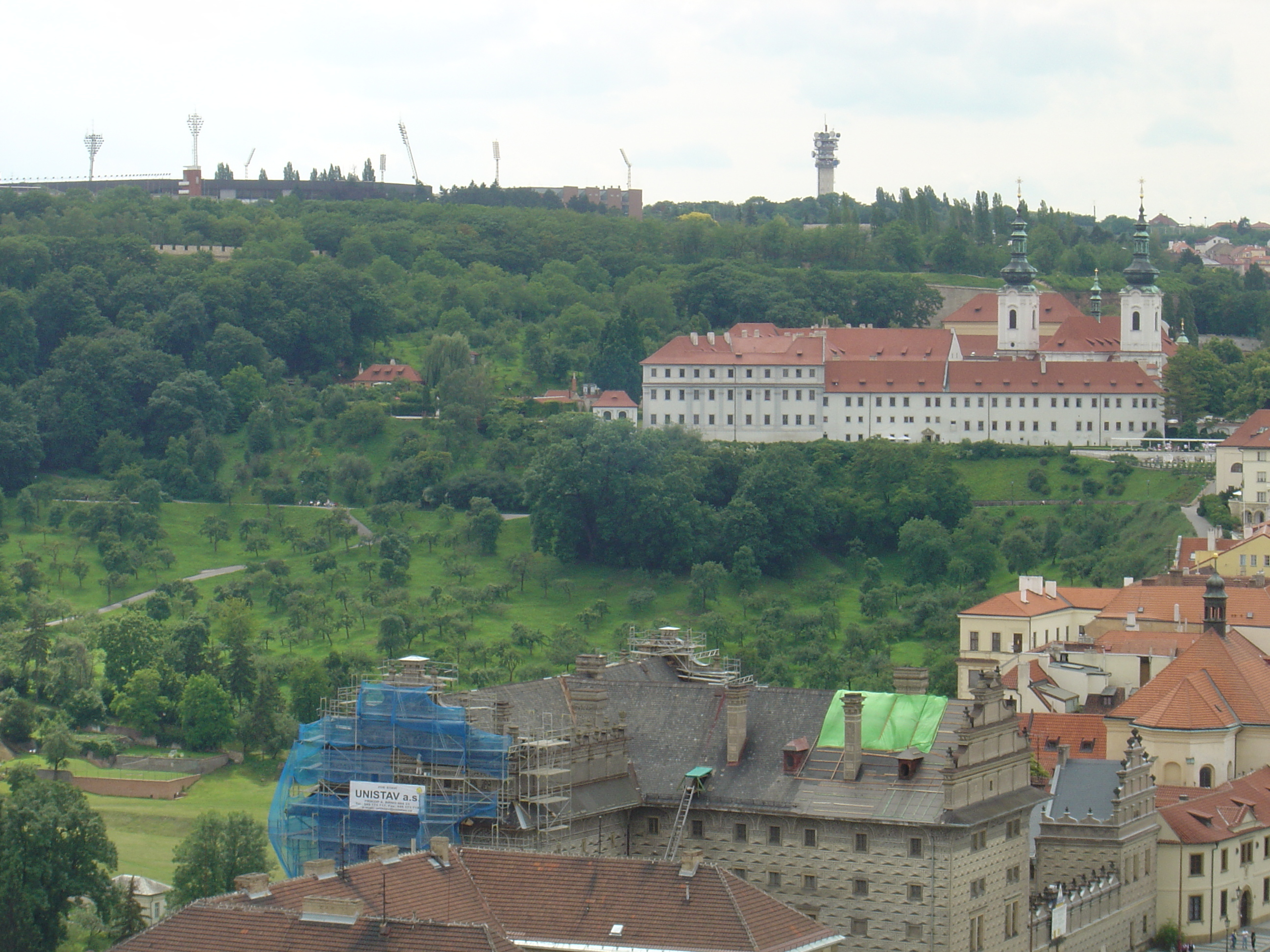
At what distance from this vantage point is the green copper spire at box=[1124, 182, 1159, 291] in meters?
142

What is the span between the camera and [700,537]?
115m

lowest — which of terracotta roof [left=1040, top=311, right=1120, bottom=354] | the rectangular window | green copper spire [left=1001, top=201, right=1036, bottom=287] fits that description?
the rectangular window

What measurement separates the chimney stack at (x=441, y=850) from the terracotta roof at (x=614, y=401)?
93.4 m

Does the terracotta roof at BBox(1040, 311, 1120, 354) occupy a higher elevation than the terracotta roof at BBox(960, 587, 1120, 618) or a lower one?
higher

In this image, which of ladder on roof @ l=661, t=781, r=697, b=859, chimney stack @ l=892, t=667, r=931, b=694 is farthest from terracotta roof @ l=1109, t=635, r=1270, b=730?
ladder on roof @ l=661, t=781, r=697, b=859

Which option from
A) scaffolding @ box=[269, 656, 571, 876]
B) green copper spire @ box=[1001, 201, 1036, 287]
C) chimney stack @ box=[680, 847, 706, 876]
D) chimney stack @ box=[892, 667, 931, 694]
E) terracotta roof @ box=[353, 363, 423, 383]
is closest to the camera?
chimney stack @ box=[680, 847, 706, 876]

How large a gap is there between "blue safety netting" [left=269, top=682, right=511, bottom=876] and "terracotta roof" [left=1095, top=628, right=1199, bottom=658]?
112 feet

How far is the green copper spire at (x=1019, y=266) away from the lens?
144375 millimetres

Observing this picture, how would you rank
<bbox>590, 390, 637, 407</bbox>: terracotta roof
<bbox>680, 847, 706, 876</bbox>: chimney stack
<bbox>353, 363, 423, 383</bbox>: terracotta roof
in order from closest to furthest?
1. <bbox>680, 847, 706, 876</bbox>: chimney stack
2. <bbox>590, 390, 637, 407</bbox>: terracotta roof
3. <bbox>353, 363, 423, 383</bbox>: terracotta roof

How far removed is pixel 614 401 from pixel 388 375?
1648 cm

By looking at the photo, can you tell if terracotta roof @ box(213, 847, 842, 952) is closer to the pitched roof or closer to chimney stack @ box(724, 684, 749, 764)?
chimney stack @ box(724, 684, 749, 764)

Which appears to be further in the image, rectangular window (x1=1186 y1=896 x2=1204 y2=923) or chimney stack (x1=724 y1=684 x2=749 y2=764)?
rectangular window (x1=1186 y1=896 x2=1204 y2=923)

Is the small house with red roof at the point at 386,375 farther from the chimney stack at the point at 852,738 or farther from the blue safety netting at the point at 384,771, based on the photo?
the chimney stack at the point at 852,738

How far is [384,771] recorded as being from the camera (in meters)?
Answer: 51.2
